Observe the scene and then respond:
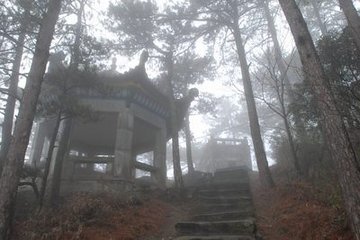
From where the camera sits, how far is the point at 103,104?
13906mm

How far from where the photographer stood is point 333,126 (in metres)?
6.68

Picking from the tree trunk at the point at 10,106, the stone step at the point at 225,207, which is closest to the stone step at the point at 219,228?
the stone step at the point at 225,207

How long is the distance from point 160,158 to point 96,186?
4.20m

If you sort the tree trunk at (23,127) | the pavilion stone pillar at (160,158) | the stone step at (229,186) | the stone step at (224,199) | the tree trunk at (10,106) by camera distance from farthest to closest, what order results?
1. the pavilion stone pillar at (160,158)
2. the stone step at (229,186)
3. the tree trunk at (10,106)
4. the stone step at (224,199)
5. the tree trunk at (23,127)

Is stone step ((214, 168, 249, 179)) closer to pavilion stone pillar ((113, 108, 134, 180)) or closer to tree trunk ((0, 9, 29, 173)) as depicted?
pavilion stone pillar ((113, 108, 134, 180))

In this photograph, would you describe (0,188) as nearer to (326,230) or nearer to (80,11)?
(326,230)

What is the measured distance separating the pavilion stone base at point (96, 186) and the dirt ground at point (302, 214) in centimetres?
481

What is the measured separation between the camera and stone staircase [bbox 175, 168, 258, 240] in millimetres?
7970

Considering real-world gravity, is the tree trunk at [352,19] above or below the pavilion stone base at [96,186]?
above

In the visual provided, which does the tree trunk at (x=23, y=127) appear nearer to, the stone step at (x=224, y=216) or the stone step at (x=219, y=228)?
the stone step at (x=219, y=228)

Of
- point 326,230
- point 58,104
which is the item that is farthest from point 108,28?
point 326,230

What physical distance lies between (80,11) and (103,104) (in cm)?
402

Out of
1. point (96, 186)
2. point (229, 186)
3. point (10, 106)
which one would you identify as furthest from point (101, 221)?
point (10, 106)

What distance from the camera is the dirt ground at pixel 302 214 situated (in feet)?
21.5
